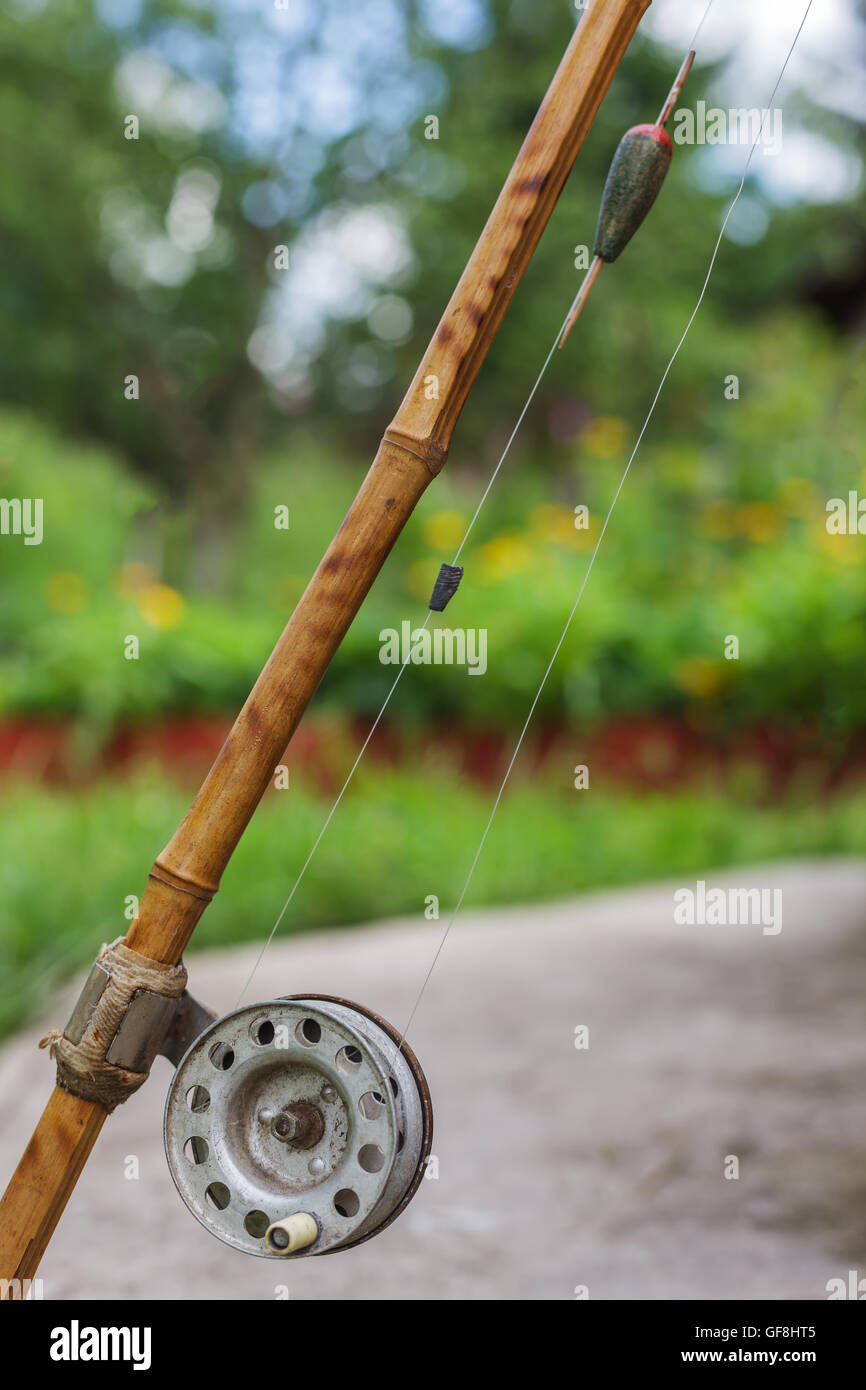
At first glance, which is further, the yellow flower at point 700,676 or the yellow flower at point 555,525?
the yellow flower at point 555,525

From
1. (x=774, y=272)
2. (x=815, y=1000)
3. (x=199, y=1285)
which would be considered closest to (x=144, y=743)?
(x=815, y=1000)

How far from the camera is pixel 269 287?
10.2 metres

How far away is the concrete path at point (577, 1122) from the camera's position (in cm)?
214

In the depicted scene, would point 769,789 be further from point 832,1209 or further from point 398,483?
point 398,483

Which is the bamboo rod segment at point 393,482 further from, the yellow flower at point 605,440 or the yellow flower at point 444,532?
the yellow flower at point 605,440

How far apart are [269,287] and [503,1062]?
8342 mm

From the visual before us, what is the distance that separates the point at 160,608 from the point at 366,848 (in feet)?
7.28

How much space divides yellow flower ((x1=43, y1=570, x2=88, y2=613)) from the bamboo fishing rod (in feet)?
17.7

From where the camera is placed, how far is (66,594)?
22.4ft

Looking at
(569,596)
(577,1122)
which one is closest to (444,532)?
(569,596)

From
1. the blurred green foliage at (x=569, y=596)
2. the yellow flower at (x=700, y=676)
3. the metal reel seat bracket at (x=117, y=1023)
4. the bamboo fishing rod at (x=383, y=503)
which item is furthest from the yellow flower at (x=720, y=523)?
the metal reel seat bracket at (x=117, y=1023)

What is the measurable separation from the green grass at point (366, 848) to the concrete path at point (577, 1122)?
27 centimetres

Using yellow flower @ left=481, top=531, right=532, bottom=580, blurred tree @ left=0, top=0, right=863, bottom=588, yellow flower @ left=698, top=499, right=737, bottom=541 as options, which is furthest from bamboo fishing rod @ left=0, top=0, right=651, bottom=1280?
blurred tree @ left=0, top=0, right=863, bottom=588

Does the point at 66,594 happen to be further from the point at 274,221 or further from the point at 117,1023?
the point at 117,1023
